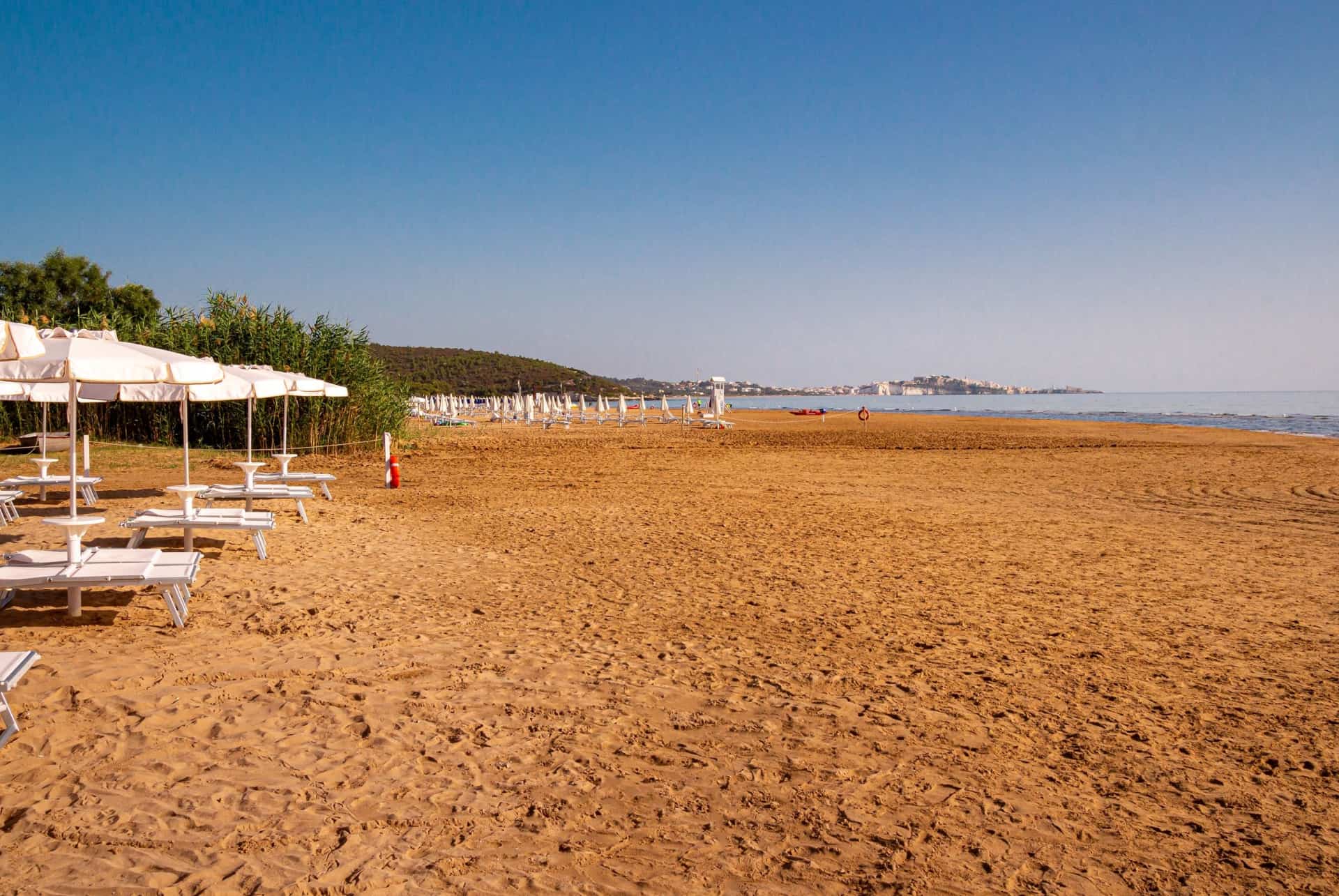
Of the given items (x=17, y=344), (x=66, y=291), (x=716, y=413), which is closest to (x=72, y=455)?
(x=17, y=344)

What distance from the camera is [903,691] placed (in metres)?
4.82

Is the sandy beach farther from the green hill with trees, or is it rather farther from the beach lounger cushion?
the green hill with trees

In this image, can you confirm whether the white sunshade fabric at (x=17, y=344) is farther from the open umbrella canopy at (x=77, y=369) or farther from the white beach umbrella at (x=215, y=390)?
the white beach umbrella at (x=215, y=390)

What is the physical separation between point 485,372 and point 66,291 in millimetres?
56857

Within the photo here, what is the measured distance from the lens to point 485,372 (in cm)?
9425

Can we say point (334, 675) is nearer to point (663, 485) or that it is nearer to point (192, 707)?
point (192, 707)

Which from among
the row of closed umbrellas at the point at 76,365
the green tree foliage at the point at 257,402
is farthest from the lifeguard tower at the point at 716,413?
the row of closed umbrellas at the point at 76,365

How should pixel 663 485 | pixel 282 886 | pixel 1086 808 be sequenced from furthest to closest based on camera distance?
pixel 663 485 → pixel 1086 808 → pixel 282 886

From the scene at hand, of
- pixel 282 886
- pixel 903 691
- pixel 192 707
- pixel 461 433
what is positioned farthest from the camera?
pixel 461 433

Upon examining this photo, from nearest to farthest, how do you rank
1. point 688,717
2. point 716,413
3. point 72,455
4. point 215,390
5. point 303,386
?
point 688,717 < point 72,455 < point 215,390 < point 303,386 < point 716,413

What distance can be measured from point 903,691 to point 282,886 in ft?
10.3

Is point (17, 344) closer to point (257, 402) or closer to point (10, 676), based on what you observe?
point (10, 676)

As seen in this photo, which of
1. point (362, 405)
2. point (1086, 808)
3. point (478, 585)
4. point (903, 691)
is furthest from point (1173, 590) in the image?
point (362, 405)

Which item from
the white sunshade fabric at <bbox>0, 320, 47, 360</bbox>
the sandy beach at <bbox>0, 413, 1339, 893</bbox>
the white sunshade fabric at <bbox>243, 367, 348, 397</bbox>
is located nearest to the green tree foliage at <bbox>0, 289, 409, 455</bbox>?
the white sunshade fabric at <bbox>243, 367, 348, 397</bbox>
